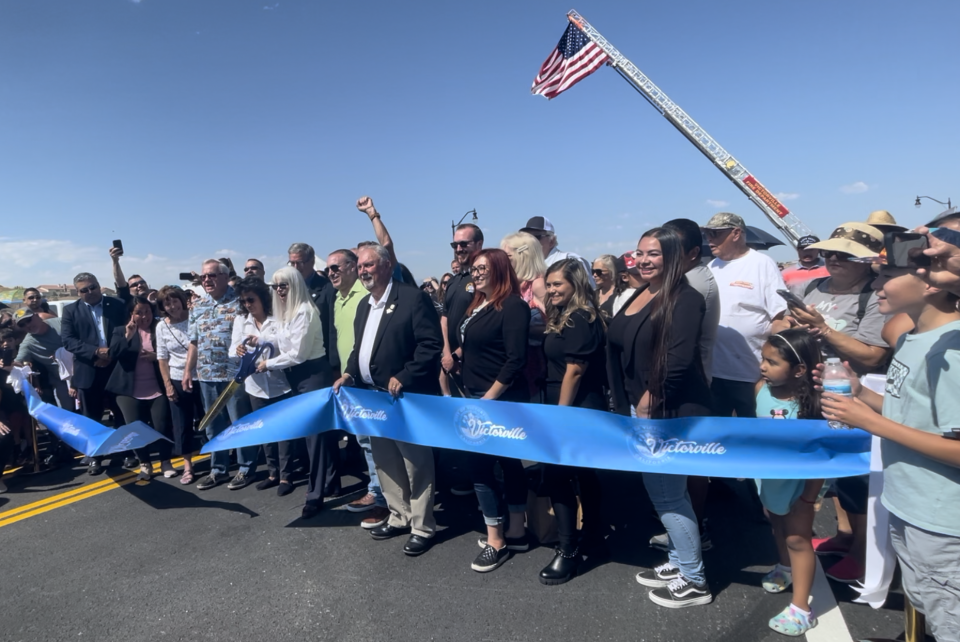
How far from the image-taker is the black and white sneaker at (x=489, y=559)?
3.57 metres

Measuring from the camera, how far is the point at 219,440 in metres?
4.49

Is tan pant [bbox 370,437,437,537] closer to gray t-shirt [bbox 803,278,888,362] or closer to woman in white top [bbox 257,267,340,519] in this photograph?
woman in white top [bbox 257,267,340,519]

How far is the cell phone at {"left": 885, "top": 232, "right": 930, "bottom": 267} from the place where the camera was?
6.21ft

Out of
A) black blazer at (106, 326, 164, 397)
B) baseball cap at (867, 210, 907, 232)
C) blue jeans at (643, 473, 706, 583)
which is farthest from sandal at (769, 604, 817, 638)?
black blazer at (106, 326, 164, 397)

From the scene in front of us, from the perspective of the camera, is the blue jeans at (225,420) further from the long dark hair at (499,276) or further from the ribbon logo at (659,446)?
the ribbon logo at (659,446)

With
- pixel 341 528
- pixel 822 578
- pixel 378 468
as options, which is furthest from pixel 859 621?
pixel 341 528

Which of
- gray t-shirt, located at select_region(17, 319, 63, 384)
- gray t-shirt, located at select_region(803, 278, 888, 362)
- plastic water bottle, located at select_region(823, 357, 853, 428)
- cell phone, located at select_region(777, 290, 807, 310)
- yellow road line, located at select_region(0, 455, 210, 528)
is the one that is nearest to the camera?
plastic water bottle, located at select_region(823, 357, 853, 428)

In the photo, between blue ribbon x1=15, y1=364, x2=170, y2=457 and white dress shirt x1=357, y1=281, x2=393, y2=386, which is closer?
white dress shirt x1=357, y1=281, x2=393, y2=386

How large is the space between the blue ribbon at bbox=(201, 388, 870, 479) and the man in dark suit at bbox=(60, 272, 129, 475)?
10.2 ft

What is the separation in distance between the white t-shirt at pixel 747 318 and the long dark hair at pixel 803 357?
95 centimetres

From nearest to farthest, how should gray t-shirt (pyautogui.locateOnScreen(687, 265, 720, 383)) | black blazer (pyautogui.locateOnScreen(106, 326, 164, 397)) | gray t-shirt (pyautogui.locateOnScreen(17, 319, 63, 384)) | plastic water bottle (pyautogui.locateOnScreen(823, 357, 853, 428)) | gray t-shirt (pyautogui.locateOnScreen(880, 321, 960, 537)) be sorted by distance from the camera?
gray t-shirt (pyautogui.locateOnScreen(880, 321, 960, 537)) → plastic water bottle (pyautogui.locateOnScreen(823, 357, 853, 428)) → gray t-shirt (pyautogui.locateOnScreen(687, 265, 720, 383)) → black blazer (pyautogui.locateOnScreen(106, 326, 164, 397)) → gray t-shirt (pyautogui.locateOnScreen(17, 319, 63, 384))

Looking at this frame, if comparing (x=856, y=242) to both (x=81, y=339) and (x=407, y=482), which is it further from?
(x=81, y=339)

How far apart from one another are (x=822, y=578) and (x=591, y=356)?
1838 millimetres

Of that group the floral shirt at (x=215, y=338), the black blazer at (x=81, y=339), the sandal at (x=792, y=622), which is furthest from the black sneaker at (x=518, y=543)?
the black blazer at (x=81, y=339)
